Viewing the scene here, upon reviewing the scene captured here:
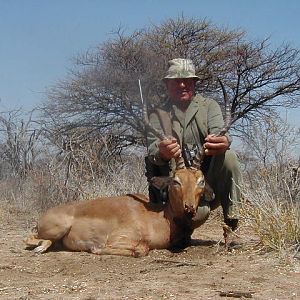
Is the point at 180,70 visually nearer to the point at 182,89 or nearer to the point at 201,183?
the point at 182,89

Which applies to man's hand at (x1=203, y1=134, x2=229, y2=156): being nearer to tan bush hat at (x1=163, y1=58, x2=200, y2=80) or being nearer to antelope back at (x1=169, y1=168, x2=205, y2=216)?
antelope back at (x1=169, y1=168, x2=205, y2=216)

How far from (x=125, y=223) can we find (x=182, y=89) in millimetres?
1433

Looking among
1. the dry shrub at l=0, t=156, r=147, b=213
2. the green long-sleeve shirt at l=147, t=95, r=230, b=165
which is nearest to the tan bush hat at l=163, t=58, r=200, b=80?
the green long-sleeve shirt at l=147, t=95, r=230, b=165

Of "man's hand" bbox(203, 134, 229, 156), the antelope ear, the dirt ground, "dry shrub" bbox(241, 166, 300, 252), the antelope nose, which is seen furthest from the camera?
the antelope ear

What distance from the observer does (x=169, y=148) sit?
6.20 metres

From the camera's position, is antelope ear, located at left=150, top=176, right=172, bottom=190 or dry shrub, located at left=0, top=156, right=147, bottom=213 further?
dry shrub, located at left=0, top=156, right=147, bottom=213

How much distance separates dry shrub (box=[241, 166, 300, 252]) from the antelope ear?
697mm

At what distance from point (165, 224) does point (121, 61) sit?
1132 cm

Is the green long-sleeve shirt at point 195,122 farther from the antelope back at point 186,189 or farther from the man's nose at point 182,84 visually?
the antelope back at point 186,189

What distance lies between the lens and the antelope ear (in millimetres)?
6390

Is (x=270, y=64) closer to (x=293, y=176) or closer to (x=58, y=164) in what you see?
(x=58, y=164)

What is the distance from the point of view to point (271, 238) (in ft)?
19.1

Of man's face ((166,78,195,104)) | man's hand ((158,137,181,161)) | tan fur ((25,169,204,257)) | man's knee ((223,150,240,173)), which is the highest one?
man's face ((166,78,195,104))

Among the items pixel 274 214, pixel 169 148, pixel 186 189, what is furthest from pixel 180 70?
pixel 274 214
